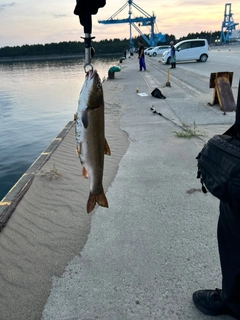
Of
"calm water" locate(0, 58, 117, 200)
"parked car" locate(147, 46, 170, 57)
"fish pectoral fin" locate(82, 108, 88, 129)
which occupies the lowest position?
"calm water" locate(0, 58, 117, 200)

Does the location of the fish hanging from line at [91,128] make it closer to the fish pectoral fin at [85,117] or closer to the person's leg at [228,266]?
the fish pectoral fin at [85,117]

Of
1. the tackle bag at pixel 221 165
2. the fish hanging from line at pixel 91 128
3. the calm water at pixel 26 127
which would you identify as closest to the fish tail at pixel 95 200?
the fish hanging from line at pixel 91 128

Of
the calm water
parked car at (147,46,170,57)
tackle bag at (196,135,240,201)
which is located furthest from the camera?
parked car at (147,46,170,57)

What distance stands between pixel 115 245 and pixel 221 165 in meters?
2.05

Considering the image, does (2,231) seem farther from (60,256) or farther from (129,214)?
(129,214)

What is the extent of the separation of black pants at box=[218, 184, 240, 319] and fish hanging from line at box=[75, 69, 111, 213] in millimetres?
1059

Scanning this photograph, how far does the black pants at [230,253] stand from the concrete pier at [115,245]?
38 cm

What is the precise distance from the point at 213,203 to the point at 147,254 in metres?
1.49

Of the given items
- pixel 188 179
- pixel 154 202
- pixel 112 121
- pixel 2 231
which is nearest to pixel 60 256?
pixel 2 231

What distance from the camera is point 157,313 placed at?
8.09 feet

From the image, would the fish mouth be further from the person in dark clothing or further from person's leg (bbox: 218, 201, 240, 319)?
person's leg (bbox: 218, 201, 240, 319)

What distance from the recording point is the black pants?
187 centimetres

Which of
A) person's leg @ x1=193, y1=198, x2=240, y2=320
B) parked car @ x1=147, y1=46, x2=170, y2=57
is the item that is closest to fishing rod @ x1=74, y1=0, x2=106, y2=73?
person's leg @ x1=193, y1=198, x2=240, y2=320

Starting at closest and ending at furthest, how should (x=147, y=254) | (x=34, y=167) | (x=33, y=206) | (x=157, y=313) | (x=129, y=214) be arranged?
(x=157, y=313) < (x=147, y=254) < (x=129, y=214) < (x=33, y=206) < (x=34, y=167)
